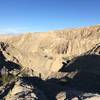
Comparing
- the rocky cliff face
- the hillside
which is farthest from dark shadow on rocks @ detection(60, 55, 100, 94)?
the hillside

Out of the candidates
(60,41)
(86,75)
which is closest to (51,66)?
(86,75)

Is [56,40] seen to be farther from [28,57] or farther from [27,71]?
[27,71]

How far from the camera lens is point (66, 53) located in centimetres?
10344

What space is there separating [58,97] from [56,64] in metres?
35.5

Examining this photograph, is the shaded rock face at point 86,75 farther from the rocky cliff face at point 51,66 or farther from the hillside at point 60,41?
the hillside at point 60,41

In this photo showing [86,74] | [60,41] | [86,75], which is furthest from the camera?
[60,41]

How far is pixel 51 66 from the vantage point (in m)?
69.8

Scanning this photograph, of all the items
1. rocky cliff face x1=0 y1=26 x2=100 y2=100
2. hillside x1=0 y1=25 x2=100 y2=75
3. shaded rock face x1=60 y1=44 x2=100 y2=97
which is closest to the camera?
rocky cliff face x1=0 y1=26 x2=100 y2=100

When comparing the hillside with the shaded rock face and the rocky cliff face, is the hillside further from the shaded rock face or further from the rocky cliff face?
the shaded rock face

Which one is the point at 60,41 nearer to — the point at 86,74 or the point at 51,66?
the point at 51,66

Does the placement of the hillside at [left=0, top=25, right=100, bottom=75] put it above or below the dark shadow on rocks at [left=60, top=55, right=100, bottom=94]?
above

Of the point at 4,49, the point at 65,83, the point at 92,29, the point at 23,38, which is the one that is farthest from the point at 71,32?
the point at 65,83

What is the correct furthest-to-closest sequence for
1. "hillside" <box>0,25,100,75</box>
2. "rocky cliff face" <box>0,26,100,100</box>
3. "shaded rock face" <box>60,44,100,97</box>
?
"hillside" <box>0,25,100,75</box> → "shaded rock face" <box>60,44,100,97</box> → "rocky cliff face" <box>0,26,100,100</box>

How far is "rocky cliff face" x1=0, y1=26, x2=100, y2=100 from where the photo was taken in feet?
120
